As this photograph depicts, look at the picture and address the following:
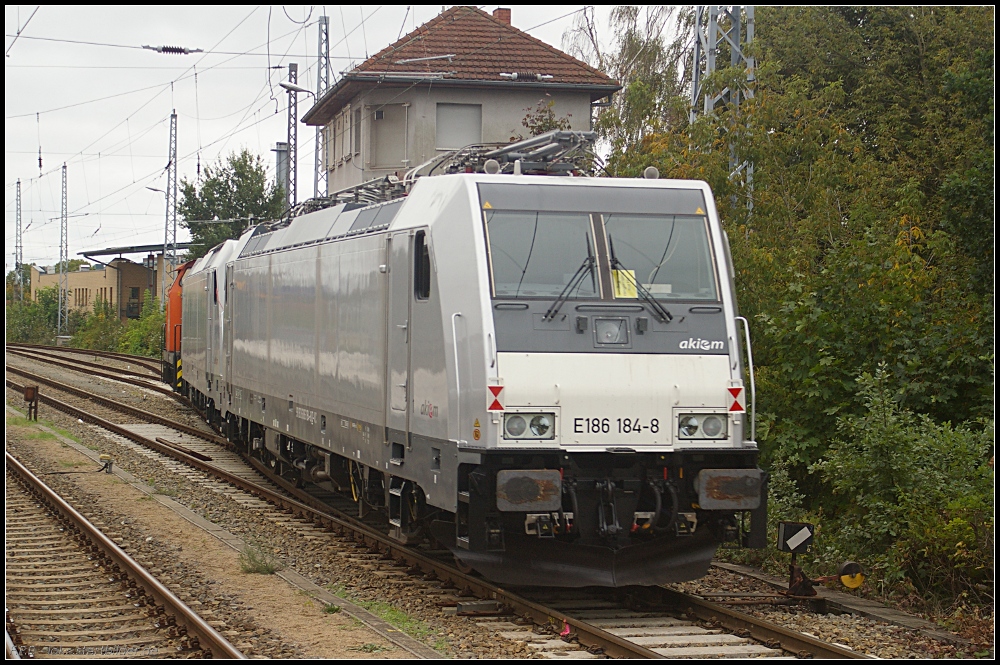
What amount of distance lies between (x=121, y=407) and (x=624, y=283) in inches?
847

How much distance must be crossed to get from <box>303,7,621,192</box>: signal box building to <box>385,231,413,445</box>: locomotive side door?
2114 centimetres

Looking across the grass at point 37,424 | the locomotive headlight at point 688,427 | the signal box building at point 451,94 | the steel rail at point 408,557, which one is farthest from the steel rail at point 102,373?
the locomotive headlight at point 688,427

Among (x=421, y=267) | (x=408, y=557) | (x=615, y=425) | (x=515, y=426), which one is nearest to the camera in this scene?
(x=515, y=426)

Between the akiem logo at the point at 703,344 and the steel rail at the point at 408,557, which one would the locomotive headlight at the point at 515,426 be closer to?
the steel rail at the point at 408,557

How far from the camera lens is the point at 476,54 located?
111ft

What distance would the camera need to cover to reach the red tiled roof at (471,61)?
32.2 m

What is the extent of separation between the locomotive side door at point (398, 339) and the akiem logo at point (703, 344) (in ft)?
7.74

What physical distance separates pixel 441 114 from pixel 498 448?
81.8 feet

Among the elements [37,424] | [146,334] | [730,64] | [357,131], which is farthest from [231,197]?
[730,64]

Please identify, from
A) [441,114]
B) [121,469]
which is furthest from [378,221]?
[441,114]

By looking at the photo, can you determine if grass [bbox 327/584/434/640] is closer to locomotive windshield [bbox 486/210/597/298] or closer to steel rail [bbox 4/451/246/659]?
steel rail [bbox 4/451/246/659]

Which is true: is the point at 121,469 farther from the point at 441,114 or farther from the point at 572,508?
the point at 441,114

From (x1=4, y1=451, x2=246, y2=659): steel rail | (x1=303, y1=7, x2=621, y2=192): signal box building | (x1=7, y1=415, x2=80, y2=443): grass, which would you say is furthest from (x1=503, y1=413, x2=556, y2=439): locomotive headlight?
(x1=303, y1=7, x2=621, y2=192): signal box building

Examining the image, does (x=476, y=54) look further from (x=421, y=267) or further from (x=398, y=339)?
(x=421, y=267)
